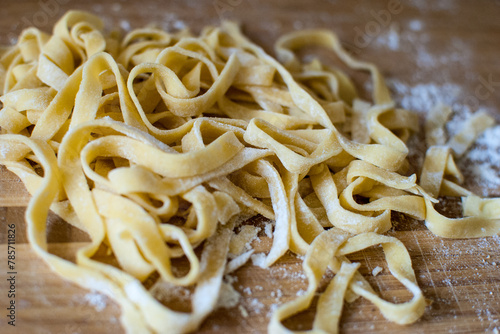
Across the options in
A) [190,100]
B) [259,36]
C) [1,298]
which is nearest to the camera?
[1,298]

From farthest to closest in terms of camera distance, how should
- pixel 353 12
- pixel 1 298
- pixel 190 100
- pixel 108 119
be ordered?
pixel 353 12 < pixel 190 100 < pixel 108 119 < pixel 1 298

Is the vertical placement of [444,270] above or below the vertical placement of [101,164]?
below

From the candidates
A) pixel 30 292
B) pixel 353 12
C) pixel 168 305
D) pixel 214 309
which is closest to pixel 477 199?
pixel 214 309

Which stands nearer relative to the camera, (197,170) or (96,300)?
(96,300)

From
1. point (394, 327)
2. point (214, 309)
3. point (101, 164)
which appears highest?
point (101, 164)

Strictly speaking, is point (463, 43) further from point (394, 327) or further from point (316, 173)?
point (394, 327)

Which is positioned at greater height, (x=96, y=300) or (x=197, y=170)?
(x=197, y=170)

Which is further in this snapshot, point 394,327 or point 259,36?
point 259,36
